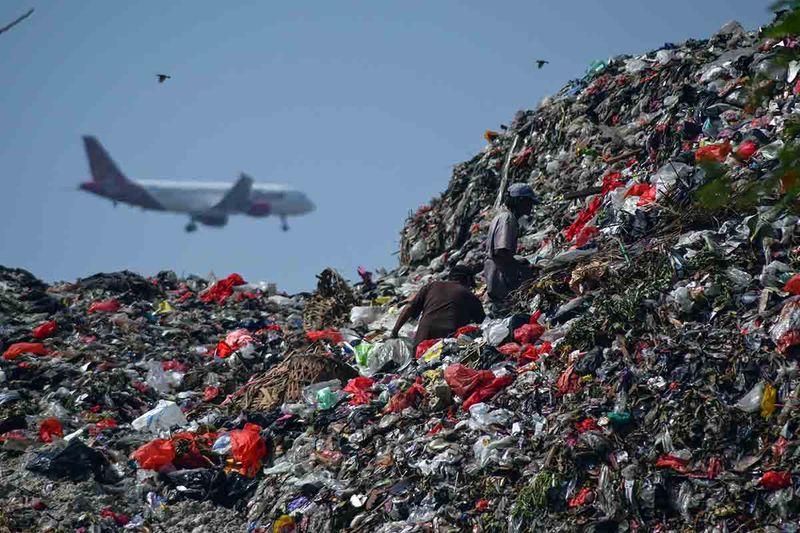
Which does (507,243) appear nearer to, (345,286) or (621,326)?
(621,326)

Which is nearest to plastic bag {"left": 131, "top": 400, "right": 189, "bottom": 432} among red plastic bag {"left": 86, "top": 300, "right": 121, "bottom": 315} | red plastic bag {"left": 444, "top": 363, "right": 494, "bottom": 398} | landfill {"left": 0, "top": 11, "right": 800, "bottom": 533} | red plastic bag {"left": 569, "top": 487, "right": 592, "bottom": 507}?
landfill {"left": 0, "top": 11, "right": 800, "bottom": 533}

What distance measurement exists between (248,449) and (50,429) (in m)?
1.97

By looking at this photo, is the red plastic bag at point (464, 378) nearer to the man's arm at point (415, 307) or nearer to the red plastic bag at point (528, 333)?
the red plastic bag at point (528, 333)

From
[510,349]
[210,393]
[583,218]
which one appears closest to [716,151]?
[583,218]

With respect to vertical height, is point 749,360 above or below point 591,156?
below

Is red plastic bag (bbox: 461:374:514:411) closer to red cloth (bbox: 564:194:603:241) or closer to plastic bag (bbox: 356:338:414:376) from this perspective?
plastic bag (bbox: 356:338:414:376)

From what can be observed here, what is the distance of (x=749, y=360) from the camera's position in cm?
617

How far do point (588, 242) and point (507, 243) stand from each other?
80 cm

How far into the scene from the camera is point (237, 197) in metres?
44.9

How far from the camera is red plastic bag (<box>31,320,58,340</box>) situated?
1127 centimetres

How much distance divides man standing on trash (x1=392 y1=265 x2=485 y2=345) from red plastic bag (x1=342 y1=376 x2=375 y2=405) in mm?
679

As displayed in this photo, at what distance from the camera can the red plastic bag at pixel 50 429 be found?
27.4 ft

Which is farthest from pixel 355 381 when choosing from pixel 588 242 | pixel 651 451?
pixel 651 451

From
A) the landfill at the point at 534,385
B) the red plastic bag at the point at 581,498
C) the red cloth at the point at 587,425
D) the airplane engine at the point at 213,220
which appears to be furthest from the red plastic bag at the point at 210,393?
the airplane engine at the point at 213,220
